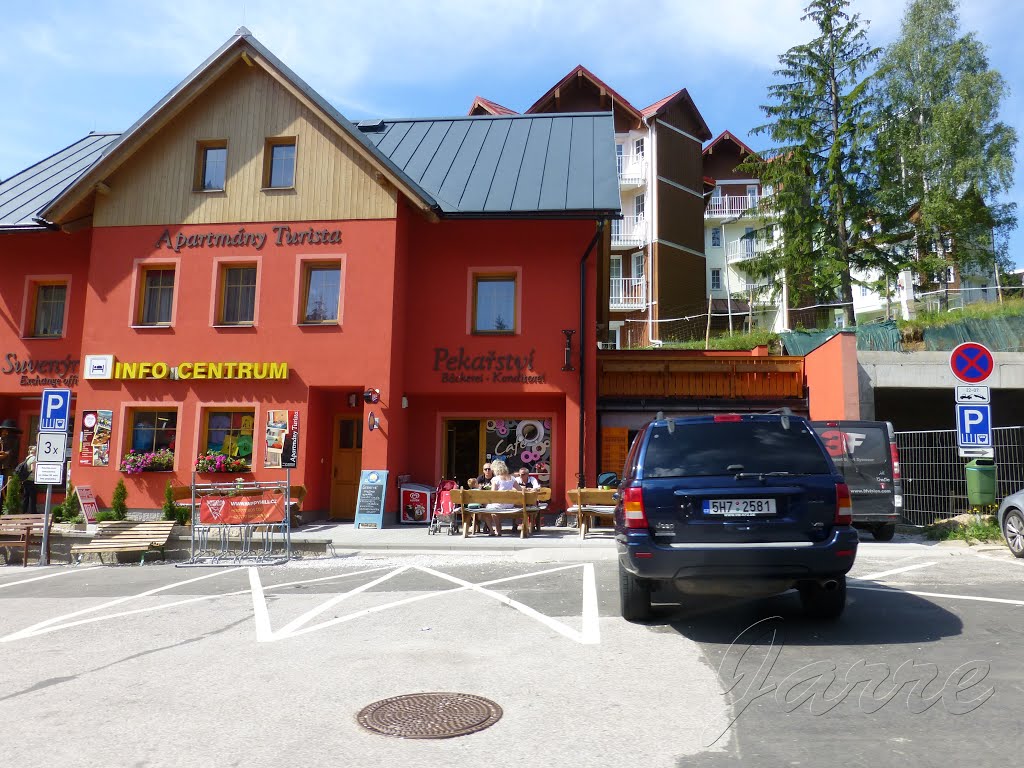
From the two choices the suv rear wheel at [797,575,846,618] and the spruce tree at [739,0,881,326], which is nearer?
the suv rear wheel at [797,575,846,618]

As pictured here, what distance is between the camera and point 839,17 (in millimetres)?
27422

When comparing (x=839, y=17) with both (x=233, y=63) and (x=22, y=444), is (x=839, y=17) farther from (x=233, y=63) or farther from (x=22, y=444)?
(x=22, y=444)

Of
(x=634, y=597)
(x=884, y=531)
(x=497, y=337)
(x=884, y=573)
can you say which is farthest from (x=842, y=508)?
(x=497, y=337)

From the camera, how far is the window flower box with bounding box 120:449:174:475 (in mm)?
16281

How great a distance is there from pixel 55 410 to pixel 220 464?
4.49 metres

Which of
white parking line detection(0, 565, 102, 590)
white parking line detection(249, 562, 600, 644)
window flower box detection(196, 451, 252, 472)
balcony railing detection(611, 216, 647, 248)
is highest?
balcony railing detection(611, 216, 647, 248)

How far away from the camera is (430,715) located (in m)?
4.13

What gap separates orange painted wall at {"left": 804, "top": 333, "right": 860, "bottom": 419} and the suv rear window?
10.9 m

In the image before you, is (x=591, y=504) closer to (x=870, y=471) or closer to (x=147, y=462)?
(x=870, y=471)

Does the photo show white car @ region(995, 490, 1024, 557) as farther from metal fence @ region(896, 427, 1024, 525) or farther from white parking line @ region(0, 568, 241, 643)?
white parking line @ region(0, 568, 241, 643)

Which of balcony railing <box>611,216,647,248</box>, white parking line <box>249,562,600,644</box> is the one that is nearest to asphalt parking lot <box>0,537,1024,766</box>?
white parking line <box>249,562,600,644</box>

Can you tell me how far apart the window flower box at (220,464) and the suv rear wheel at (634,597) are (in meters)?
12.0

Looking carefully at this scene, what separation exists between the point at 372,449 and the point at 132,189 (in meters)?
8.63

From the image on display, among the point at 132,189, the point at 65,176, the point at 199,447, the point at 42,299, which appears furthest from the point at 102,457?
the point at 65,176
